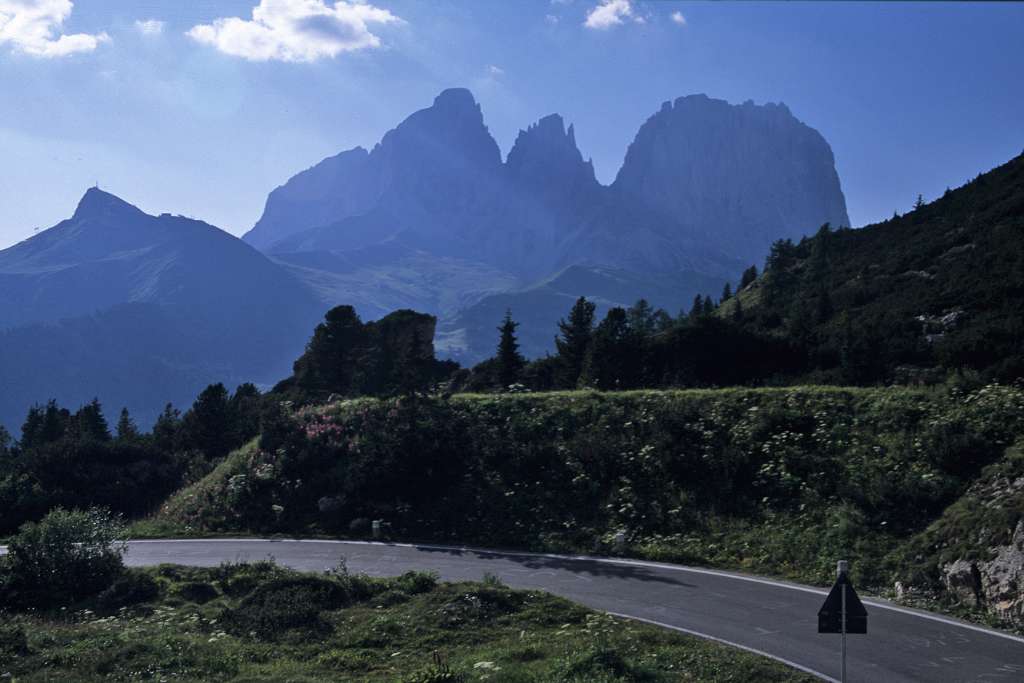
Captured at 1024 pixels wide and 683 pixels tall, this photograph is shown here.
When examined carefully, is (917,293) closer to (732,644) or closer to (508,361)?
(508,361)

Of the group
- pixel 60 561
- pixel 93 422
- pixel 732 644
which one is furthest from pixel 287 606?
pixel 93 422

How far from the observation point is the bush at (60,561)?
18.7 metres

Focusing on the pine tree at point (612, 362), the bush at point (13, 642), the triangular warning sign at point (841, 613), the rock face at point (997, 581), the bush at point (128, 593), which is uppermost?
the pine tree at point (612, 362)

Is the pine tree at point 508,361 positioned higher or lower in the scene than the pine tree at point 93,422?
higher

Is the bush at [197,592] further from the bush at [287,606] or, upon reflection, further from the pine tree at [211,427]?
the pine tree at [211,427]

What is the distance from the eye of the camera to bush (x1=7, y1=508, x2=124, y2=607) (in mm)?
18672

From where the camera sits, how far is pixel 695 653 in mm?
12742

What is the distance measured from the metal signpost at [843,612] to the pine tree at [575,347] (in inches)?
1138

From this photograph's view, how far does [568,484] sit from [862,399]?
9908 mm

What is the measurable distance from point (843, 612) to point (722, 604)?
6855mm

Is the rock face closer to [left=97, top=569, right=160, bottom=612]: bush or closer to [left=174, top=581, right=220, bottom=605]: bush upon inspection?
[left=174, top=581, right=220, bottom=605]: bush

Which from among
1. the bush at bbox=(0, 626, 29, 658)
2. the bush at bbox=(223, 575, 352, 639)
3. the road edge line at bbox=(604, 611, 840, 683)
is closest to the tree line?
the bush at bbox=(0, 626, 29, 658)

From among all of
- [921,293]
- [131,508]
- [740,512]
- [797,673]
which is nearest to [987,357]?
[740,512]

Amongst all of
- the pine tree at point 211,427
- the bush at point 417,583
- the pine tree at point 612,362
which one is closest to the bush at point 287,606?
the bush at point 417,583
